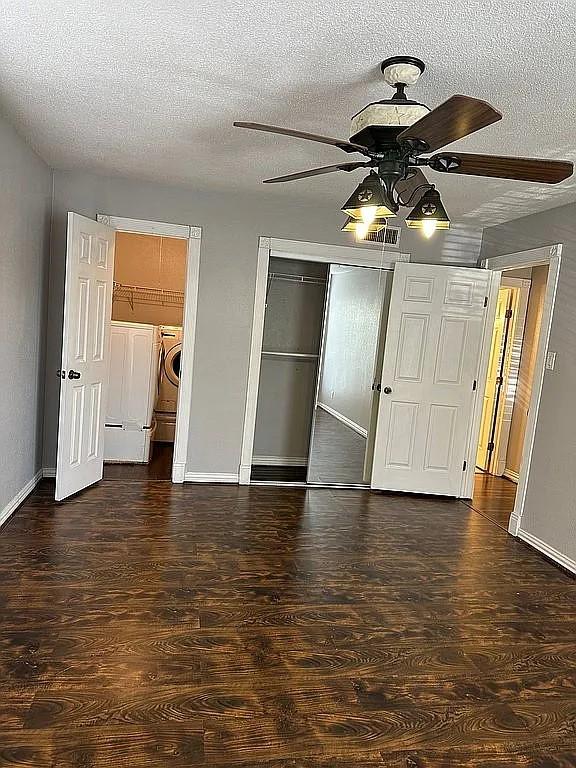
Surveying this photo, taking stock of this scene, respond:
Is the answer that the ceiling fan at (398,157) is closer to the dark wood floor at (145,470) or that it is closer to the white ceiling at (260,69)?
the white ceiling at (260,69)

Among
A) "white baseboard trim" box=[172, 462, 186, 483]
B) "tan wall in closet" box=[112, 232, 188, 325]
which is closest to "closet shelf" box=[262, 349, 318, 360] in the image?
"white baseboard trim" box=[172, 462, 186, 483]

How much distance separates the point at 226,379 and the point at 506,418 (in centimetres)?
307

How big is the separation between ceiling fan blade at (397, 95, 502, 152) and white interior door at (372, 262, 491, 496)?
117 inches

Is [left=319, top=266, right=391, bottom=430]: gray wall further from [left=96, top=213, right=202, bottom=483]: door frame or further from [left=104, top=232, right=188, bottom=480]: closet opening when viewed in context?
[left=104, top=232, right=188, bottom=480]: closet opening

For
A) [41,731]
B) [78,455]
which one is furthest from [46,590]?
[78,455]

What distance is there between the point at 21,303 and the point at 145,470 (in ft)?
6.72

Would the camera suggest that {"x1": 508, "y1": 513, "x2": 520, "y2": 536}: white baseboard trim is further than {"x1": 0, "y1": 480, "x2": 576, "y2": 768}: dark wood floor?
Yes

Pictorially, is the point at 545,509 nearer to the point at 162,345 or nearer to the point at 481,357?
the point at 481,357

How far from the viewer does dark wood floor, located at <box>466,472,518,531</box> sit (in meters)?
4.87

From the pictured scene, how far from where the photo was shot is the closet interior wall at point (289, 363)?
559 cm

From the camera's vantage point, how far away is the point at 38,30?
2170mm

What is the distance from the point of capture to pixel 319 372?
17.5 feet

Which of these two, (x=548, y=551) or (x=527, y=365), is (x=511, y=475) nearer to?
(x=527, y=365)

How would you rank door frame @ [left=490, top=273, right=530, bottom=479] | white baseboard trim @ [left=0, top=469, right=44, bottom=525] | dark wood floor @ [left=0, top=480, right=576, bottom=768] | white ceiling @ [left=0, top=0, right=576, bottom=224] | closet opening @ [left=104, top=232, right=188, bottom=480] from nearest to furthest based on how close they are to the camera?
white ceiling @ [left=0, top=0, right=576, bottom=224] < dark wood floor @ [left=0, top=480, right=576, bottom=768] < white baseboard trim @ [left=0, top=469, right=44, bottom=525] < closet opening @ [left=104, top=232, right=188, bottom=480] < door frame @ [left=490, top=273, right=530, bottom=479]
